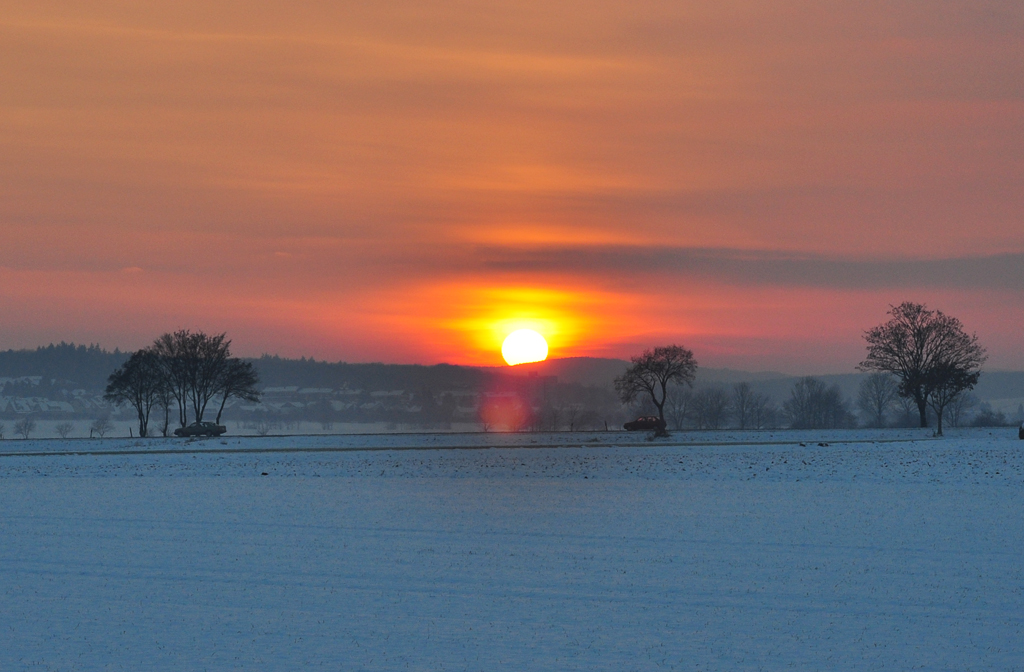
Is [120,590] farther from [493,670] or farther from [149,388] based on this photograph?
[149,388]

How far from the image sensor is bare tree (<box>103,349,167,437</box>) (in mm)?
95875

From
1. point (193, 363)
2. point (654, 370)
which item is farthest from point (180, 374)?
point (654, 370)

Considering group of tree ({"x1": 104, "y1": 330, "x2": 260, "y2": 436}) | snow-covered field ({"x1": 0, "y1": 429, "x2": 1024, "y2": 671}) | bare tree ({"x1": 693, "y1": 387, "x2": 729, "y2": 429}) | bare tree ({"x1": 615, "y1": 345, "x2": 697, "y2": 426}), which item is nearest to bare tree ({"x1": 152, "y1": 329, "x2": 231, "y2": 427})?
group of tree ({"x1": 104, "y1": 330, "x2": 260, "y2": 436})

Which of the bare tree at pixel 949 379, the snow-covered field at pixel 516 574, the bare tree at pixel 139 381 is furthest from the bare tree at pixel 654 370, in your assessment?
the snow-covered field at pixel 516 574

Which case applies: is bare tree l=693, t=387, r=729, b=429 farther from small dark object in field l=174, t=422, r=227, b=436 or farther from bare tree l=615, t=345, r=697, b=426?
small dark object in field l=174, t=422, r=227, b=436

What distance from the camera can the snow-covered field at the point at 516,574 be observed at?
13.4 meters

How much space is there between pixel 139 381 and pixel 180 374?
4400 mm

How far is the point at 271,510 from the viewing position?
93.5 feet

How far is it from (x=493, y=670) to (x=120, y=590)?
8.40m

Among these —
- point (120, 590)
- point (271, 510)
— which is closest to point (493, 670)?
point (120, 590)

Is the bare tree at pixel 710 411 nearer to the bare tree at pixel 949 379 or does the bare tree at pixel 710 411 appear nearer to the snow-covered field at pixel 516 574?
the bare tree at pixel 949 379

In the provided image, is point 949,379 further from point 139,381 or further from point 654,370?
point 139,381

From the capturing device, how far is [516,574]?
60.5 ft

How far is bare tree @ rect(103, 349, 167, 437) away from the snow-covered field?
200 feet
